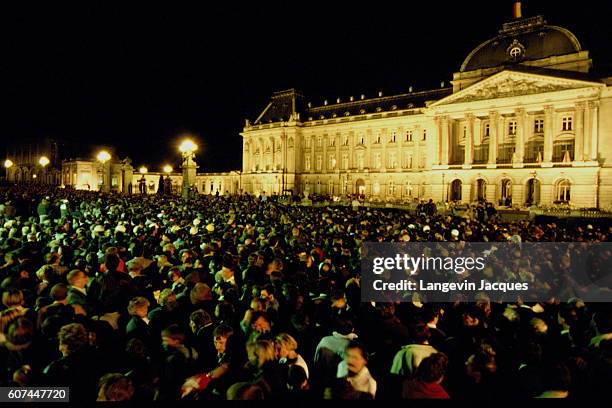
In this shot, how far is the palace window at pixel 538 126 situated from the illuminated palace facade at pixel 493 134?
13cm

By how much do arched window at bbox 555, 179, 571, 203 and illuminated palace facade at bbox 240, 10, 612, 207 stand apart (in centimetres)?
12

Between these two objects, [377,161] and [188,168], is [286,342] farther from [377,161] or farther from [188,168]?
[377,161]

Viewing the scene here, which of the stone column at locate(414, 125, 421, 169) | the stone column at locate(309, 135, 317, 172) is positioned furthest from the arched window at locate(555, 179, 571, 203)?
the stone column at locate(309, 135, 317, 172)

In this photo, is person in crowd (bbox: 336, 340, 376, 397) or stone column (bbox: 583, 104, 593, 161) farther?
stone column (bbox: 583, 104, 593, 161)

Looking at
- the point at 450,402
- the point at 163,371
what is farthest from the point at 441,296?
the point at 163,371

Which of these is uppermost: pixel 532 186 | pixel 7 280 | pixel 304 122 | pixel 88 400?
pixel 304 122

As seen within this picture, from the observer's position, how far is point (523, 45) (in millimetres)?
52344

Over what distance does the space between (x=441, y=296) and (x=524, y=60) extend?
53310 millimetres

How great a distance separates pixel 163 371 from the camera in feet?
14.8

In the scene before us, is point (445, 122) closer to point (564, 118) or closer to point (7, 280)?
point (564, 118)

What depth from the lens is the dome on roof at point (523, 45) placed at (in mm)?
49597

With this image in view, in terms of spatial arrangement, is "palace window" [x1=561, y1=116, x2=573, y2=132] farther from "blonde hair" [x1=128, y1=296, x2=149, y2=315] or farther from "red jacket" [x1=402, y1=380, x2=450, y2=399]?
"blonde hair" [x1=128, y1=296, x2=149, y2=315]

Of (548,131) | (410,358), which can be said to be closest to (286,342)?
(410,358)

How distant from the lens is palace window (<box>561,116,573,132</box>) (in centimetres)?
5032
